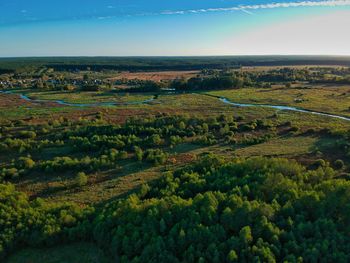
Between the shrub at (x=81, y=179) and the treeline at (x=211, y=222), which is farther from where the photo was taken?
the shrub at (x=81, y=179)

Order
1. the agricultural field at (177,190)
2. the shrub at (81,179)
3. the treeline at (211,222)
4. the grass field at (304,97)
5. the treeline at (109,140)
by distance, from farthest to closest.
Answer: the grass field at (304,97)
the treeline at (109,140)
the shrub at (81,179)
the agricultural field at (177,190)
the treeline at (211,222)

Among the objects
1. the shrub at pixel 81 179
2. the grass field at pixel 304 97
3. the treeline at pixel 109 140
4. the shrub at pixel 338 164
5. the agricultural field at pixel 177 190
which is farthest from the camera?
the grass field at pixel 304 97

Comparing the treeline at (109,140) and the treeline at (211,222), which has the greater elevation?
the treeline at (211,222)

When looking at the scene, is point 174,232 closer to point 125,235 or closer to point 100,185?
point 125,235

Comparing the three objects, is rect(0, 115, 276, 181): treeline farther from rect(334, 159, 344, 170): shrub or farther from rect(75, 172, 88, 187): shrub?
rect(334, 159, 344, 170): shrub

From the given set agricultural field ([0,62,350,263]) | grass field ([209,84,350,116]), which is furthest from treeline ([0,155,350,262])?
grass field ([209,84,350,116])

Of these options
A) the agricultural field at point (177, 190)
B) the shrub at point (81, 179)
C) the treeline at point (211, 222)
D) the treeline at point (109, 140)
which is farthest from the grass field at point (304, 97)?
the shrub at point (81, 179)

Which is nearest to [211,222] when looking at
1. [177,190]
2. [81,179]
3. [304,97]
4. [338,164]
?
[177,190]

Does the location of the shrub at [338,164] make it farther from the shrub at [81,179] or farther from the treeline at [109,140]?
the shrub at [81,179]

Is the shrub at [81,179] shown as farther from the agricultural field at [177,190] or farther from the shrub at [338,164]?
the shrub at [338,164]
